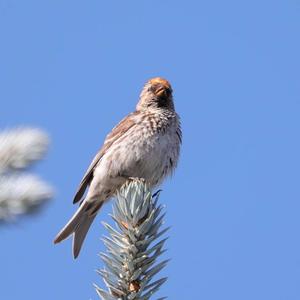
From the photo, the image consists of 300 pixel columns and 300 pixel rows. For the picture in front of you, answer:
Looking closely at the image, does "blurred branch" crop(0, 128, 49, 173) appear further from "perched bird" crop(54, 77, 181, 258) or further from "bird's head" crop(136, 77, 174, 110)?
"bird's head" crop(136, 77, 174, 110)

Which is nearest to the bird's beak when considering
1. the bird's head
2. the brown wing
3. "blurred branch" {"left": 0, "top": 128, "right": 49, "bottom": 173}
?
the bird's head

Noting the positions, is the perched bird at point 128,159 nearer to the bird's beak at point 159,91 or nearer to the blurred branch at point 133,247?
the bird's beak at point 159,91

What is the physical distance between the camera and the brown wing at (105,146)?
5672 mm

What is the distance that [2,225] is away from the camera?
881mm

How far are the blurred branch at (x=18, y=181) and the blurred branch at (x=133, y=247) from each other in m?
0.49

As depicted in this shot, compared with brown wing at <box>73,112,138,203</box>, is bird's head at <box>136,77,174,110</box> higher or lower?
higher

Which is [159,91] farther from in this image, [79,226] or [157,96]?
[79,226]

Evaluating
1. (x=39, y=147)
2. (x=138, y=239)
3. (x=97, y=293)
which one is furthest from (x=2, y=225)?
(x=138, y=239)

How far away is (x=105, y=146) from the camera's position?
230 inches

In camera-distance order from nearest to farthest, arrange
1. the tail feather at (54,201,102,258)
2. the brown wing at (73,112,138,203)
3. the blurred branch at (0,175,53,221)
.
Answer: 1. the blurred branch at (0,175,53,221)
2. the tail feather at (54,201,102,258)
3. the brown wing at (73,112,138,203)

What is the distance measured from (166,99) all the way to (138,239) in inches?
175

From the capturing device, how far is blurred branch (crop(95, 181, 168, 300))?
4.67ft

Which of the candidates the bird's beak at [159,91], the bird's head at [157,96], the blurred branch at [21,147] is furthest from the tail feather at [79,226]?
the blurred branch at [21,147]

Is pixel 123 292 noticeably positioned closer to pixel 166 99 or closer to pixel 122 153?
pixel 122 153
